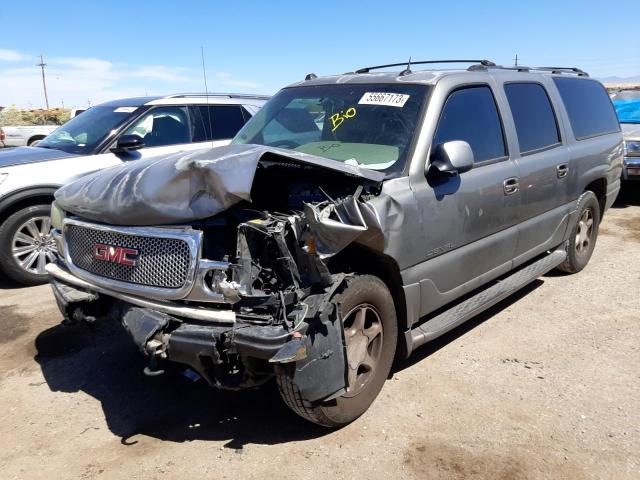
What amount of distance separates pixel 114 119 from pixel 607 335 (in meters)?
5.60

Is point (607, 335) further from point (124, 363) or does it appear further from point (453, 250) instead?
point (124, 363)

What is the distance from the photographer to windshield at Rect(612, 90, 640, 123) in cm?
1115

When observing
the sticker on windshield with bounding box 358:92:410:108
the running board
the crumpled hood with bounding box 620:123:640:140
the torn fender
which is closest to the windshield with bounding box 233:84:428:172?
the sticker on windshield with bounding box 358:92:410:108

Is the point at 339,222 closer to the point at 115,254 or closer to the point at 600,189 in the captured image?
the point at 115,254

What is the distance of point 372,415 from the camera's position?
3332 millimetres

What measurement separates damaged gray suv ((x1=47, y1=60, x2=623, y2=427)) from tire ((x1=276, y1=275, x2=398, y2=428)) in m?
0.01

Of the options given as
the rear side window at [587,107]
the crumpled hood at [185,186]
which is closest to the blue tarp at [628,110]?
the rear side window at [587,107]

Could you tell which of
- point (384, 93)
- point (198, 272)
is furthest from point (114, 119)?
point (198, 272)

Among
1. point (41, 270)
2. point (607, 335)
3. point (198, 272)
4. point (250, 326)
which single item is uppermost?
point (198, 272)

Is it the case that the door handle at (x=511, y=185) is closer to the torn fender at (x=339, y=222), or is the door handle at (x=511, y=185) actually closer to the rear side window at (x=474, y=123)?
the rear side window at (x=474, y=123)

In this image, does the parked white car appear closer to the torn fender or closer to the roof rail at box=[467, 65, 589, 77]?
the roof rail at box=[467, 65, 589, 77]

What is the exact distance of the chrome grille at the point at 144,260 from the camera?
9.45 feet

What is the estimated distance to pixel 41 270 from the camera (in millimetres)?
5766

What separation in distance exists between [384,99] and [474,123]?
71 centimetres
